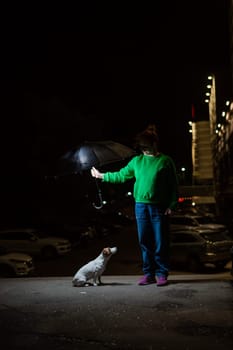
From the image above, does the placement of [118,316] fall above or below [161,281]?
above

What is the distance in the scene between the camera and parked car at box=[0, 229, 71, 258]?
28.7 m

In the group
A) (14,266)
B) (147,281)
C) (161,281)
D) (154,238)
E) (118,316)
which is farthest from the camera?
Result: (14,266)

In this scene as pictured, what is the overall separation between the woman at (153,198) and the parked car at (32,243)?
22.3m

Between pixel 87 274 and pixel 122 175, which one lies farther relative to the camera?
pixel 122 175

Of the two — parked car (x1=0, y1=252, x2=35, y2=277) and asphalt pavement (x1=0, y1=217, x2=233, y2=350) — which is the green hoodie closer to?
asphalt pavement (x1=0, y1=217, x2=233, y2=350)

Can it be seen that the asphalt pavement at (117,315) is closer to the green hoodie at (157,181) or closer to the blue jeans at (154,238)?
the blue jeans at (154,238)

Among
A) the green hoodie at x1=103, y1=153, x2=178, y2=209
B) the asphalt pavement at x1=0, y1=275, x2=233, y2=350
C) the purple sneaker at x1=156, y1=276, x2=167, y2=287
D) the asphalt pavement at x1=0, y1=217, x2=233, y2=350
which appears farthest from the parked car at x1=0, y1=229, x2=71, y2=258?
the purple sneaker at x1=156, y1=276, x2=167, y2=287

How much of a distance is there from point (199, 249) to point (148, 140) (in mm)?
15000

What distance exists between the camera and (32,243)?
94.8ft

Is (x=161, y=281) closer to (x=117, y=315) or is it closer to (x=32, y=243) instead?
(x=117, y=315)

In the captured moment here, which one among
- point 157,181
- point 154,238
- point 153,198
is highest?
point 157,181

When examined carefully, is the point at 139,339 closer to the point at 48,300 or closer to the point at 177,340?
the point at 177,340

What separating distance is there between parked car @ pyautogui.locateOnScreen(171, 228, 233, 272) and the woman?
14.2m

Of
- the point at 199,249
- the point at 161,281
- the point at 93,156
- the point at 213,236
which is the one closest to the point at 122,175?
the point at 93,156
